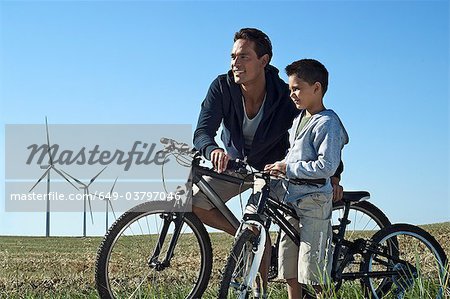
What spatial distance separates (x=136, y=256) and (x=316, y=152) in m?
1.65

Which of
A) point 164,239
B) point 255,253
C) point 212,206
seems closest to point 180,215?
point 164,239

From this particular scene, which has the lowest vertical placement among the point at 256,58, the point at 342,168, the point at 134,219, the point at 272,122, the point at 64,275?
the point at 64,275

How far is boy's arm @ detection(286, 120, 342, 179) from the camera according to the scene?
5.27 metres

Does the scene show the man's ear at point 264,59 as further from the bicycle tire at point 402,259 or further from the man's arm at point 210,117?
the bicycle tire at point 402,259

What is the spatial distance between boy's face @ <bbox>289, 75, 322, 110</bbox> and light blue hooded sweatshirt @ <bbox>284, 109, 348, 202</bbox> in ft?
0.33

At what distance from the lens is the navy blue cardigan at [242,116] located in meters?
6.08

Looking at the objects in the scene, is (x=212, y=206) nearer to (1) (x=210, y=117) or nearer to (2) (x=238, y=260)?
(1) (x=210, y=117)

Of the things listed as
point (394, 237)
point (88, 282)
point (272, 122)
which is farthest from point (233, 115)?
point (88, 282)

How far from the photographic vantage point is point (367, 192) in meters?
6.27

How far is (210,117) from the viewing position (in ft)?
20.0

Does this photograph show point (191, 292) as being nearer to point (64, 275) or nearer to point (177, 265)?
point (177, 265)

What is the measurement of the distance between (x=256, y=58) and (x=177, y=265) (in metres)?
1.77

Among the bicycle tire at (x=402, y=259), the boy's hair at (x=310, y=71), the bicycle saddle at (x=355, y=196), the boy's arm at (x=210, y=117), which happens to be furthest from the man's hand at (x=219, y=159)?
the bicycle tire at (x=402, y=259)

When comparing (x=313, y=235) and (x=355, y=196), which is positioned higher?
(x=355, y=196)
